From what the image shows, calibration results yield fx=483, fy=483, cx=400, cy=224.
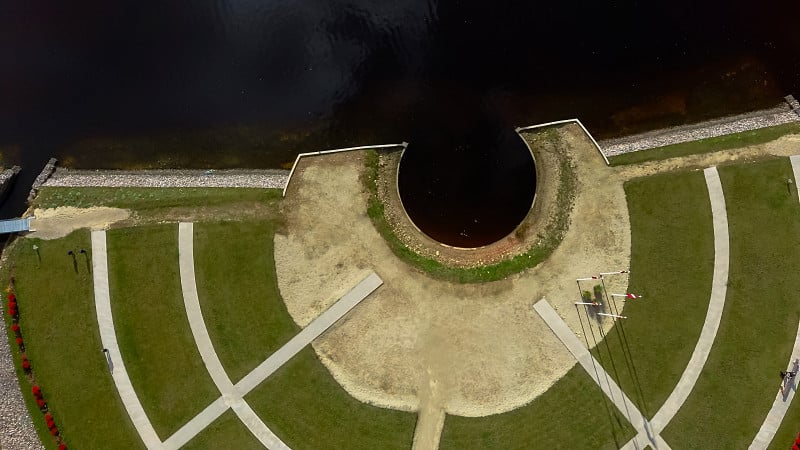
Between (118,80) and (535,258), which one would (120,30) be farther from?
(535,258)

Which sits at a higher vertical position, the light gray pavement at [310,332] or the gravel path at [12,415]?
the light gray pavement at [310,332]

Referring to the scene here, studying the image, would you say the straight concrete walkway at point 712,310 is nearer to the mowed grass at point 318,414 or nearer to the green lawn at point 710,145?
the green lawn at point 710,145

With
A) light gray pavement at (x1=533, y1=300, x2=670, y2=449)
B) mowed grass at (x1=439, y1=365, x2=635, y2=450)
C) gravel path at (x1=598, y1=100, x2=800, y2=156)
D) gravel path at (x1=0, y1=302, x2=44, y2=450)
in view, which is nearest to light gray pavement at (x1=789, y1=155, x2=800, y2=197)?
gravel path at (x1=598, y1=100, x2=800, y2=156)

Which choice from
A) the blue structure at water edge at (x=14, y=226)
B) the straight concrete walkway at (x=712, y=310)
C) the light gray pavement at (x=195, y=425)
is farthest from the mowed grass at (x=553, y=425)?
the blue structure at water edge at (x=14, y=226)

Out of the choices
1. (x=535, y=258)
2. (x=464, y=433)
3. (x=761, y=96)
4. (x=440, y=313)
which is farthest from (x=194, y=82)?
(x=761, y=96)

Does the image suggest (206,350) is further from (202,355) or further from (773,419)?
(773,419)
